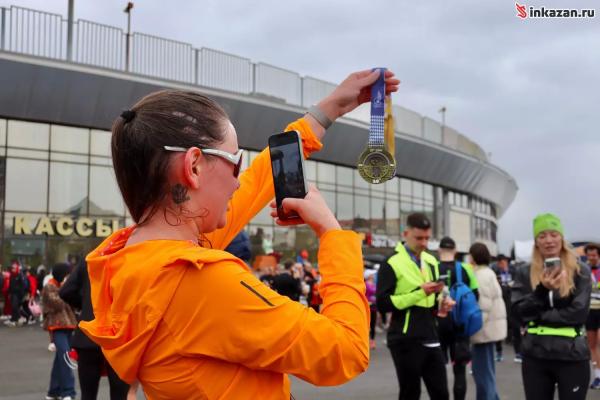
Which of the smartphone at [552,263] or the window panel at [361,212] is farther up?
the window panel at [361,212]

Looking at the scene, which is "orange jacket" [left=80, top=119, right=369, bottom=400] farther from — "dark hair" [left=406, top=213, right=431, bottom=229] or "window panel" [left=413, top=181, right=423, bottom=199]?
"window panel" [left=413, top=181, right=423, bottom=199]

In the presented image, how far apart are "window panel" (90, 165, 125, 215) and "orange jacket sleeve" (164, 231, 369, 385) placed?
27.7 metres

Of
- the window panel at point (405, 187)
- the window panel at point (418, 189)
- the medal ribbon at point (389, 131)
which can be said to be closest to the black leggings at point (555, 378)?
the medal ribbon at point (389, 131)

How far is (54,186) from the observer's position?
27.4 m

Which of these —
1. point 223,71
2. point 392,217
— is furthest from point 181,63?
point 392,217

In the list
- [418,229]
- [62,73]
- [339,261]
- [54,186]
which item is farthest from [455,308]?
[54,186]

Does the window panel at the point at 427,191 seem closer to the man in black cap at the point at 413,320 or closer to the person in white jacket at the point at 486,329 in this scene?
the person in white jacket at the point at 486,329

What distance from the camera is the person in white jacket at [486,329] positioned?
7516mm

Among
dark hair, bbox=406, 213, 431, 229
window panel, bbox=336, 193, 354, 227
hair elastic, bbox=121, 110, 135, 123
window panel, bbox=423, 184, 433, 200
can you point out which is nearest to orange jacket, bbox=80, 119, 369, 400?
hair elastic, bbox=121, 110, 135, 123

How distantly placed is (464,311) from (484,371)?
731 mm

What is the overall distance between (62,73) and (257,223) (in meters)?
11.8

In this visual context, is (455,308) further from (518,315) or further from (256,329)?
(256,329)

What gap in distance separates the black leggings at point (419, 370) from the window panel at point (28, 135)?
23.8m

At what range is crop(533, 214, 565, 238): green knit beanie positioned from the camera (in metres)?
5.25
